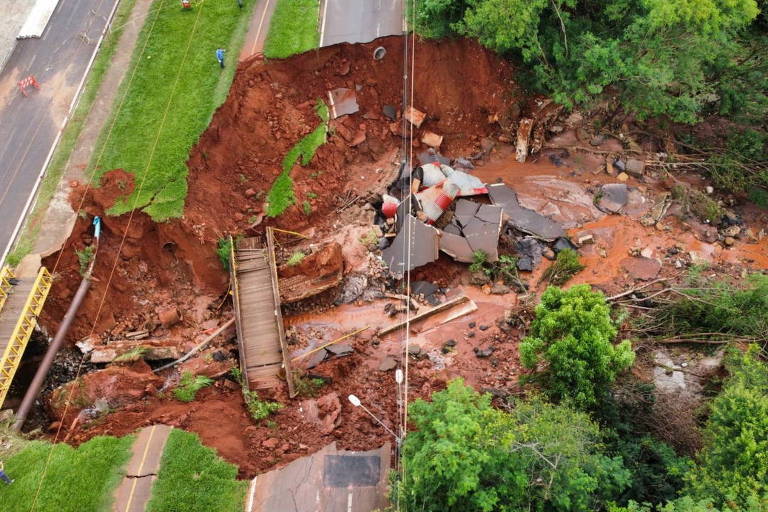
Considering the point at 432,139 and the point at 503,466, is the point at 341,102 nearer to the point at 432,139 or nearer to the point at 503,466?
the point at 432,139

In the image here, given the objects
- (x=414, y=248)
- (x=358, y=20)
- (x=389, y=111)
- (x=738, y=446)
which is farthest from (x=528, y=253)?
(x=358, y=20)

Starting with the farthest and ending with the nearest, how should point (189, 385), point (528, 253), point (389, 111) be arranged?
1. point (389, 111)
2. point (528, 253)
3. point (189, 385)

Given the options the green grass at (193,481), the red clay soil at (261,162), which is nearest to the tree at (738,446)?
the green grass at (193,481)

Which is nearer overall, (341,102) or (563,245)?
(563,245)

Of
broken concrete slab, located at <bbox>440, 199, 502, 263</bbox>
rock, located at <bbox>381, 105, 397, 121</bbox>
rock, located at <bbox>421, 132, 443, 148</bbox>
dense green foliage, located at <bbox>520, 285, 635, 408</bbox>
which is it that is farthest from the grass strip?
dense green foliage, located at <bbox>520, 285, 635, 408</bbox>

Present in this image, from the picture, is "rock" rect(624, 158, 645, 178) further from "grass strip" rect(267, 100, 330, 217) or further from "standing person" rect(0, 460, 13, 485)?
"standing person" rect(0, 460, 13, 485)
